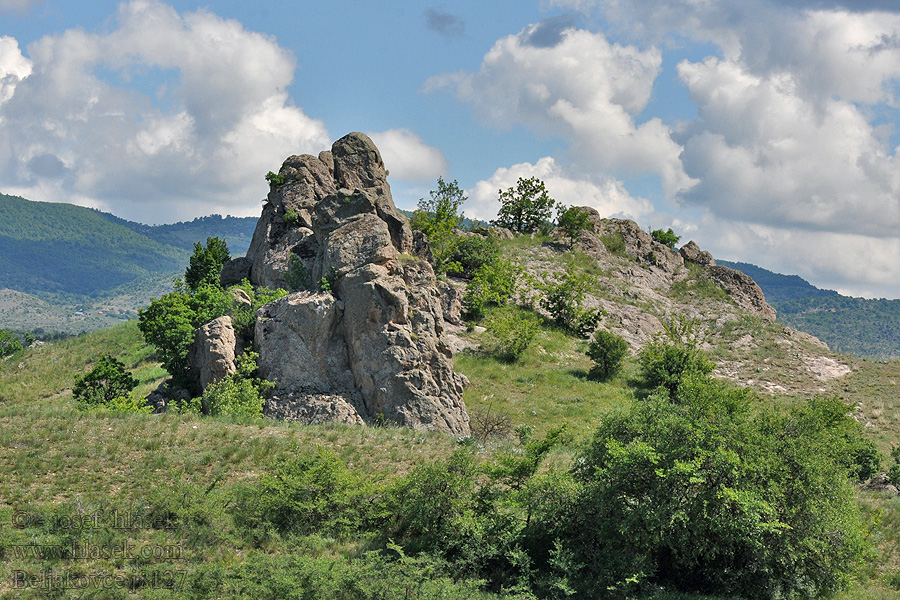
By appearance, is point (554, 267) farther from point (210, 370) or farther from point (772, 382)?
point (210, 370)

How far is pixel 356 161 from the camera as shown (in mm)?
52125

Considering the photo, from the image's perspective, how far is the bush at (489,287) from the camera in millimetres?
48562

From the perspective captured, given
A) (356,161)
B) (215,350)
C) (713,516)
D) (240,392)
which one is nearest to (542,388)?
(240,392)

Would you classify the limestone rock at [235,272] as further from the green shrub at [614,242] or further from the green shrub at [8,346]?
the green shrub at [614,242]

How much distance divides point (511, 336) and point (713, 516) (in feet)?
99.1

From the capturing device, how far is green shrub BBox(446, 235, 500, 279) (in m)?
55.5

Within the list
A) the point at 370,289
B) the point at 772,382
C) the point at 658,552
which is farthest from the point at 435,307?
the point at 772,382

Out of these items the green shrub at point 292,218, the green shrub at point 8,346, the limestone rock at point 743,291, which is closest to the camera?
the green shrub at point 292,218

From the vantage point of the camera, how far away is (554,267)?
6159 centimetres

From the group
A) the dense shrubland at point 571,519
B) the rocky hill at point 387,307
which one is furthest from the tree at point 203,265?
the dense shrubland at point 571,519

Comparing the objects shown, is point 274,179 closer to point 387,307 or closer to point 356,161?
point 356,161

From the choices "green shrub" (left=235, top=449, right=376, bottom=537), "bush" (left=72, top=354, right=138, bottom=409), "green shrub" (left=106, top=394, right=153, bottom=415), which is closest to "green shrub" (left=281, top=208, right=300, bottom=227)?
"bush" (left=72, top=354, right=138, bottom=409)

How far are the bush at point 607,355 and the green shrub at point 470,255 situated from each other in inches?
604

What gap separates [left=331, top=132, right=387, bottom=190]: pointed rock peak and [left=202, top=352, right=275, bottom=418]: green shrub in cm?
2373
